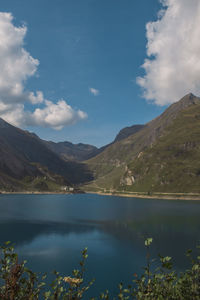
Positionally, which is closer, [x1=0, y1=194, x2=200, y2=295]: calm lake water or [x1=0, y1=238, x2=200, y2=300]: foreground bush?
[x1=0, y1=238, x2=200, y2=300]: foreground bush

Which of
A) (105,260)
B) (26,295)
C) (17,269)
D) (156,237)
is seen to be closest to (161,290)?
(26,295)

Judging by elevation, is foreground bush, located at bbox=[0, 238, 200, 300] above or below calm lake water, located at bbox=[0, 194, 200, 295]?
above

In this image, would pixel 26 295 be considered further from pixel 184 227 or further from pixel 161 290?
pixel 184 227

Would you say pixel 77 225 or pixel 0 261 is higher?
pixel 0 261

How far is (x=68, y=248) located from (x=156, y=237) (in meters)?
45.9

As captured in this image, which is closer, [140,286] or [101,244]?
[140,286]

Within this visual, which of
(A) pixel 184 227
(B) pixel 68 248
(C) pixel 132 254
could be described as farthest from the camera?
(A) pixel 184 227

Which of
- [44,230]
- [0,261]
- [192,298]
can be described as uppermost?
[0,261]

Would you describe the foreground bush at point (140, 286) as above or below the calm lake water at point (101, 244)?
above

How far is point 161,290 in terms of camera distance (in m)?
12.7

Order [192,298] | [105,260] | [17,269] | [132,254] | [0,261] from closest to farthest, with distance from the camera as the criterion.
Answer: [17,269]
[0,261]
[192,298]
[105,260]
[132,254]

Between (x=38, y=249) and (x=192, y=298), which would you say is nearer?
(x=192, y=298)

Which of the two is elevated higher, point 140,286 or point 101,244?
point 140,286

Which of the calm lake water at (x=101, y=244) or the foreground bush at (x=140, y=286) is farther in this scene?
the calm lake water at (x=101, y=244)
